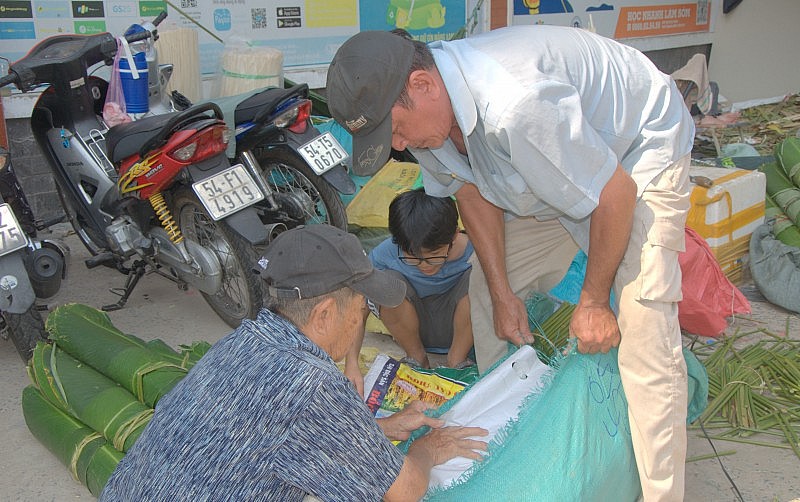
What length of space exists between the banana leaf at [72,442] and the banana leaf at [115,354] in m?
0.19

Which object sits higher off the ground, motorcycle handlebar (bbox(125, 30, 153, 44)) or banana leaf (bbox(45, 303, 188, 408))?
motorcycle handlebar (bbox(125, 30, 153, 44))

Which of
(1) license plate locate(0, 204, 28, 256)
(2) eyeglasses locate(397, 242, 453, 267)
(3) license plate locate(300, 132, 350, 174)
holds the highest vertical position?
(3) license plate locate(300, 132, 350, 174)

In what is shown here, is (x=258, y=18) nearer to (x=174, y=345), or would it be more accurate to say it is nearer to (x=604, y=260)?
(x=174, y=345)

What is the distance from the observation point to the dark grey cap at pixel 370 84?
192 cm

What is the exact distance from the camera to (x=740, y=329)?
3.77 meters

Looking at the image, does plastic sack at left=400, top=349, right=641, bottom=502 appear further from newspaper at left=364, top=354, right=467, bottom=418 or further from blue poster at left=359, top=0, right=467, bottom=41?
blue poster at left=359, top=0, right=467, bottom=41

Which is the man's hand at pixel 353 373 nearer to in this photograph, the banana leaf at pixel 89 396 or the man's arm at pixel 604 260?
the banana leaf at pixel 89 396

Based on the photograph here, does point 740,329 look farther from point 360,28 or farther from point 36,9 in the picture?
point 36,9

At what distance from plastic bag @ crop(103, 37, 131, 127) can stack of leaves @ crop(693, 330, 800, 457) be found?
298 cm

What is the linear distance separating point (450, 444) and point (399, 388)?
0.73 meters

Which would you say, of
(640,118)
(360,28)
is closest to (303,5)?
(360,28)

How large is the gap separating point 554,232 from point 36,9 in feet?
12.5

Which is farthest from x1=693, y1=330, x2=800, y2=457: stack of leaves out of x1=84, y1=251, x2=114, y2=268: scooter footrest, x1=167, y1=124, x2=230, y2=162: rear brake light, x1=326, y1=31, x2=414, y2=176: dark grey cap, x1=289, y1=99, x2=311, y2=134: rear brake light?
x1=84, y1=251, x2=114, y2=268: scooter footrest

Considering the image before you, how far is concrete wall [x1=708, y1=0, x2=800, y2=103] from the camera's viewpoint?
32.9 ft
